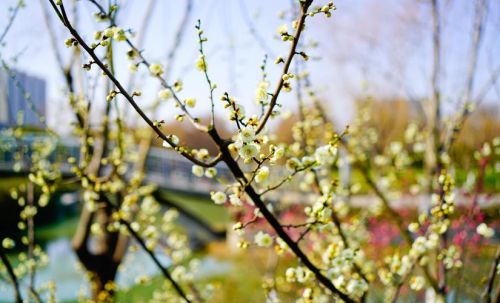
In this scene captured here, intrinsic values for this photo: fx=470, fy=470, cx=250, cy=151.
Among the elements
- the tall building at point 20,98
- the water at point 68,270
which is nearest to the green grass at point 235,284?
the water at point 68,270

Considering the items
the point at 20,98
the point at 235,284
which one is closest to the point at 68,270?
the point at 235,284

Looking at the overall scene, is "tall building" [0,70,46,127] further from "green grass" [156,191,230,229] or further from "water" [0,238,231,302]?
"green grass" [156,191,230,229]

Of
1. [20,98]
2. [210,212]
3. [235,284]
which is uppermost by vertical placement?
[210,212]

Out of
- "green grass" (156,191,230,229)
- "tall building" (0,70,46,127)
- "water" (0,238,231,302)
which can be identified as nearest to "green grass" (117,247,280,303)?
"water" (0,238,231,302)

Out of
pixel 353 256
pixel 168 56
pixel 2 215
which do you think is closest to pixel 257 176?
pixel 353 256

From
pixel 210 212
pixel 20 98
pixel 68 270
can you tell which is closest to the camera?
pixel 20 98

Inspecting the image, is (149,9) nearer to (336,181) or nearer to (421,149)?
(336,181)

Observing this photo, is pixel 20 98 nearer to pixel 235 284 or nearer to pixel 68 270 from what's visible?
pixel 235 284

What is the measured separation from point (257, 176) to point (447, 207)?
0.92 meters

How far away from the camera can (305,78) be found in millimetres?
2686

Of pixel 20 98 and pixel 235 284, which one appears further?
pixel 235 284

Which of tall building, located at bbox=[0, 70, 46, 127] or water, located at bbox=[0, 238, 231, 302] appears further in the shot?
water, located at bbox=[0, 238, 231, 302]

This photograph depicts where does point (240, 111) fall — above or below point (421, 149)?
below

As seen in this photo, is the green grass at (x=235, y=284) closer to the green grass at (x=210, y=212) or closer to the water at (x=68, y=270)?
the water at (x=68, y=270)
